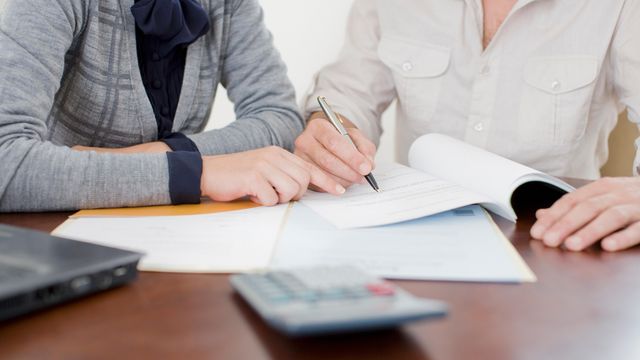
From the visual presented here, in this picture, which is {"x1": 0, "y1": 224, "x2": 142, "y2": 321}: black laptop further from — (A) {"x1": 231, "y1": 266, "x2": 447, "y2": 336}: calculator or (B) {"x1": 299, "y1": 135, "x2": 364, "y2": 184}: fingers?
(B) {"x1": 299, "y1": 135, "x2": 364, "y2": 184}: fingers

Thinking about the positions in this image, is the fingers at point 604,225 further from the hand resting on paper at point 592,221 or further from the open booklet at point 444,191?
the open booklet at point 444,191

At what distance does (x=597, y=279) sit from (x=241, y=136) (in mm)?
685

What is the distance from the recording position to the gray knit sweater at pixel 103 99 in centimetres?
87

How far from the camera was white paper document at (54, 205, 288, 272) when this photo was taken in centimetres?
66

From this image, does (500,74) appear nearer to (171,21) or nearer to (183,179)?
(171,21)

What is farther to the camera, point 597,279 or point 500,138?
point 500,138

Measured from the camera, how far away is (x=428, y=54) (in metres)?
1.55

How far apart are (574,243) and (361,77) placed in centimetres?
90

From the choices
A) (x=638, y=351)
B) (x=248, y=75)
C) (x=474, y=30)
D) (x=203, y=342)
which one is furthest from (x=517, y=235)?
(x=474, y=30)

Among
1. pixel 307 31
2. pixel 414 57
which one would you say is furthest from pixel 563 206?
pixel 307 31

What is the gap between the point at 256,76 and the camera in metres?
1.31

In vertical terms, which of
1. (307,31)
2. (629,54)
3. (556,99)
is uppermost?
(629,54)

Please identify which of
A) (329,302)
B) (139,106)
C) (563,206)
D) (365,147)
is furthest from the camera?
(139,106)

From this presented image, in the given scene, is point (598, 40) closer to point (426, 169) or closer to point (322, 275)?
point (426, 169)
